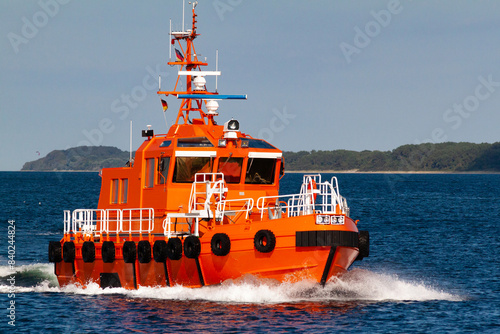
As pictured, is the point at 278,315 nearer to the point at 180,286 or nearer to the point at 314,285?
the point at 314,285

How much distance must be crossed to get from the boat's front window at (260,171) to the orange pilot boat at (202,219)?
3 centimetres

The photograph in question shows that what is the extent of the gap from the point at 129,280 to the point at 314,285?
17.5ft

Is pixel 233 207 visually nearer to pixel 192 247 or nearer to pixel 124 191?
pixel 192 247

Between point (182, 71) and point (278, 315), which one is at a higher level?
point (182, 71)

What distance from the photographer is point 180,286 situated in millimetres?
20828

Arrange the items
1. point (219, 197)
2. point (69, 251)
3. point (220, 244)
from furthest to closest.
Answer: point (69, 251) < point (219, 197) < point (220, 244)

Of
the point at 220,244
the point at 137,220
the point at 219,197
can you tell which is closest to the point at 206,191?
the point at 219,197

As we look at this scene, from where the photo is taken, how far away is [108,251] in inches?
862

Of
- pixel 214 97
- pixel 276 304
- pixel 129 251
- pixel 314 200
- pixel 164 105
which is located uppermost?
pixel 214 97

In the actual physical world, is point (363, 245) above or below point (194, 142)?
below

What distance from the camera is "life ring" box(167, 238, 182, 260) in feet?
66.7

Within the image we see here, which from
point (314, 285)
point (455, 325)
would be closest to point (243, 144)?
point (314, 285)

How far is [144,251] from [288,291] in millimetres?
3903

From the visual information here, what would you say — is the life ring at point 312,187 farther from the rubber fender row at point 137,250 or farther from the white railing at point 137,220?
the white railing at point 137,220
